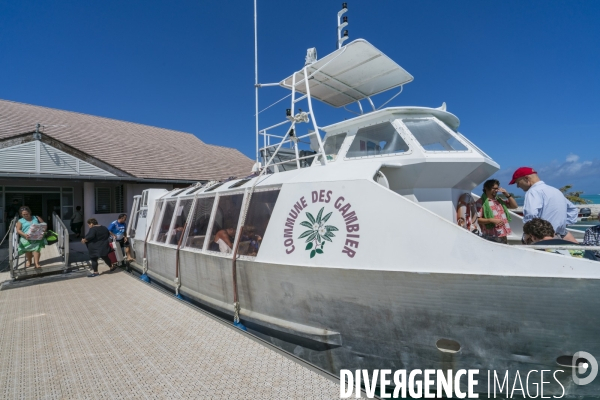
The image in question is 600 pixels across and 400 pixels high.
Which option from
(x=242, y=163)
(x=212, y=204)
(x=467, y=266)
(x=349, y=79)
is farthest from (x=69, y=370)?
(x=242, y=163)

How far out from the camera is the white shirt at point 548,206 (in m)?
3.44

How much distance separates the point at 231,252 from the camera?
4559mm

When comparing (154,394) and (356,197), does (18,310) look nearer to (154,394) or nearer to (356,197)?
(154,394)

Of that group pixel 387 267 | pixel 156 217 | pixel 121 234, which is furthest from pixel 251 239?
pixel 121 234

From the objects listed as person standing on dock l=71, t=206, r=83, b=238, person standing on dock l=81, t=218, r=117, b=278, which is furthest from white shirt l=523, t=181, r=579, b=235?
person standing on dock l=71, t=206, r=83, b=238

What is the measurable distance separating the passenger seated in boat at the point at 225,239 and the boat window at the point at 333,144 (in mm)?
1927

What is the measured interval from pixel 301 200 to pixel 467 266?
178 cm

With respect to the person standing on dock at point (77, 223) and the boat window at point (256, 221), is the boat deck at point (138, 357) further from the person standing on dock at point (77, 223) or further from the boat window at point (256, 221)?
the person standing on dock at point (77, 223)

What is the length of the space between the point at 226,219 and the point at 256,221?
877mm

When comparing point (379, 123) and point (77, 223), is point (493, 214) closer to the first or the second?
point (379, 123)

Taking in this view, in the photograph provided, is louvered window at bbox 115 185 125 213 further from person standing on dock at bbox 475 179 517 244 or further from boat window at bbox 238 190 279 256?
person standing on dock at bbox 475 179 517 244

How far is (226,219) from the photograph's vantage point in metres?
4.92

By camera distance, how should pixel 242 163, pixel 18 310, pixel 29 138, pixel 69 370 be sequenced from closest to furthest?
1. pixel 69 370
2. pixel 18 310
3. pixel 29 138
4. pixel 242 163

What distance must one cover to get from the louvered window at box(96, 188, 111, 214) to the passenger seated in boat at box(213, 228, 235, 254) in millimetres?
9538
